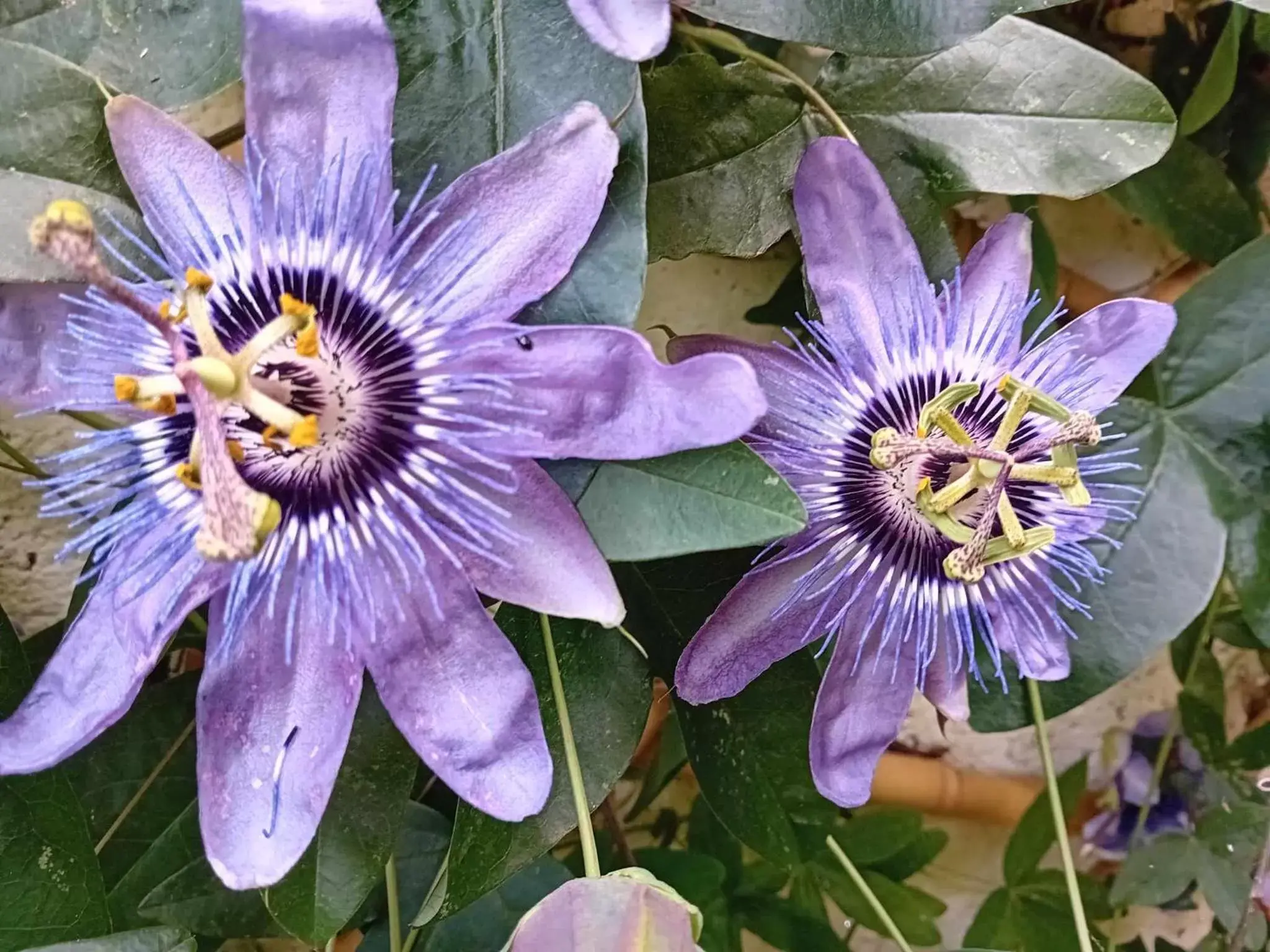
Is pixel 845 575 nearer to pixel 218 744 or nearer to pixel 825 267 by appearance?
pixel 825 267

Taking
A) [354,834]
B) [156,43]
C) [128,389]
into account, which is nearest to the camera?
[128,389]

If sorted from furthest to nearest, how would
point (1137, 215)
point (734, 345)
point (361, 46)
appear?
point (1137, 215) → point (734, 345) → point (361, 46)

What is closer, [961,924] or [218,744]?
[218,744]

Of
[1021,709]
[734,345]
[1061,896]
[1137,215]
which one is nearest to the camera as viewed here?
[734,345]

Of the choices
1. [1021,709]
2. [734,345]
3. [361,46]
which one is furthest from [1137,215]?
[361,46]

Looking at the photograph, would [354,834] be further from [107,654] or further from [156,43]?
[156,43]

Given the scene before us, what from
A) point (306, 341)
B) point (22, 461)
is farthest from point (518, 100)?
point (22, 461)

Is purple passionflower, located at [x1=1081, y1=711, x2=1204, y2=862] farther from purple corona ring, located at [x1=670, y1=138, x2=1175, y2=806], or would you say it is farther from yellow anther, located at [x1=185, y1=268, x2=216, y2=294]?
yellow anther, located at [x1=185, y1=268, x2=216, y2=294]
